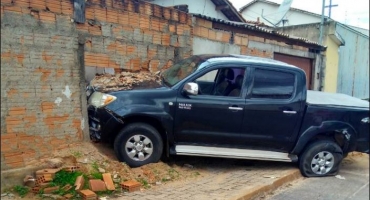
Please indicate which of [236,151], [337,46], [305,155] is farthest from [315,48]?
[236,151]

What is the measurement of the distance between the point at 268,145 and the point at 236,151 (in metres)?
0.57

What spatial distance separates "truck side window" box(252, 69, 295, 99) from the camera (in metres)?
5.32

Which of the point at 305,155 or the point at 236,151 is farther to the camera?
the point at 305,155

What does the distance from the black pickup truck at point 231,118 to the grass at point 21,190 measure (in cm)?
123

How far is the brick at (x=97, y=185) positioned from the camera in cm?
400

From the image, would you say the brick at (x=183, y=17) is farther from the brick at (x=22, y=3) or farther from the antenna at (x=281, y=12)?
the antenna at (x=281, y=12)

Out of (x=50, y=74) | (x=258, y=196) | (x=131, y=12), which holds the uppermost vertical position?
(x=131, y=12)

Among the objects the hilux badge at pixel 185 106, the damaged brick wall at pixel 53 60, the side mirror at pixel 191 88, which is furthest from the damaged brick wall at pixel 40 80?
the side mirror at pixel 191 88

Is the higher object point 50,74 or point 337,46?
point 337,46

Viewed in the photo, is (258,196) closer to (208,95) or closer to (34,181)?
(208,95)

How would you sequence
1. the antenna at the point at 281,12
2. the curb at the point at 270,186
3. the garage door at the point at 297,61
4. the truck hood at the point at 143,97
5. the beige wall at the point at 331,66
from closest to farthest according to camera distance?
the curb at the point at 270,186 → the truck hood at the point at 143,97 → the garage door at the point at 297,61 → the beige wall at the point at 331,66 → the antenna at the point at 281,12

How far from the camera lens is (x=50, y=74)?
4.59 meters

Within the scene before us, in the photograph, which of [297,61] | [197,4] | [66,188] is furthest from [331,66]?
[66,188]

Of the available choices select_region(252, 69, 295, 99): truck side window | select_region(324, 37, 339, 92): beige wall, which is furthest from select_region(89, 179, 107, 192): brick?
select_region(324, 37, 339, 92): beige wall
